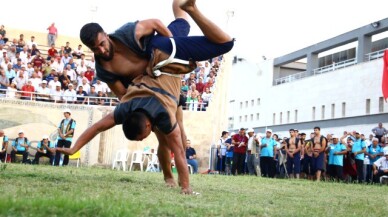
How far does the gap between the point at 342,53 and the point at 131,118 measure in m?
41.8

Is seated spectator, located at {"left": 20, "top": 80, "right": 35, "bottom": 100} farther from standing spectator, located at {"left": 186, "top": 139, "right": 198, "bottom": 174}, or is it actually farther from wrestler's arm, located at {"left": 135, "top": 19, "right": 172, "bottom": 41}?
wrestler's arm, located at {"left": 135, "top": 19, "right": 172, "bottom": 41}

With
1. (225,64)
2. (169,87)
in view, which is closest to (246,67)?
(225,64)

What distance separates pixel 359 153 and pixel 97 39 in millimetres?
12962

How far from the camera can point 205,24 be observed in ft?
20.4

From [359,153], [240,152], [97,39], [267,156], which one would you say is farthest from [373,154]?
[97,39]

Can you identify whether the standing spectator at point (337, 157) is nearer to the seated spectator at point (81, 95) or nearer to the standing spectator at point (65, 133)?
the standing spectator at point (65, 133)

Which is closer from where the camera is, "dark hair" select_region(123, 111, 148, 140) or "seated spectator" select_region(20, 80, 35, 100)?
"dark hair" select_region(123, 111, 148, 140)

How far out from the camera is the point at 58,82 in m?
20.5

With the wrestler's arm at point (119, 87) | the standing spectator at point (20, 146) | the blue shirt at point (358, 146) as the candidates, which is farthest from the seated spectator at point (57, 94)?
the wrestler's arm at point (119, 87)

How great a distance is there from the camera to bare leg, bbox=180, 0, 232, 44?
19.6 ft

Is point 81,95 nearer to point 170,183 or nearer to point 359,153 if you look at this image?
point 359,153

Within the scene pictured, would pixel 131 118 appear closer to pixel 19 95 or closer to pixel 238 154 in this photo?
pixel 238 154

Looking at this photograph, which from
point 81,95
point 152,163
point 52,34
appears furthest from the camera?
point 52,34

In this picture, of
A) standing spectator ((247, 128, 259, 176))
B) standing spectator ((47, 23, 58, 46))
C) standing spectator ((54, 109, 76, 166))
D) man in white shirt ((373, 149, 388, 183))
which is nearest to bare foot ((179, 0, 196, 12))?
standing spectator ((54, 109, 76, 166))
